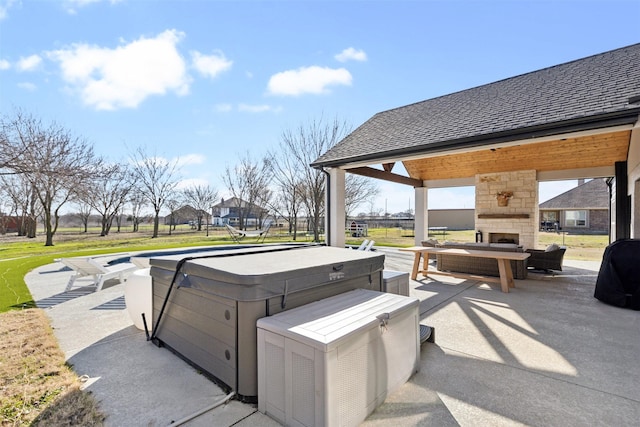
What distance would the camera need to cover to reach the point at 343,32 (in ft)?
21.4

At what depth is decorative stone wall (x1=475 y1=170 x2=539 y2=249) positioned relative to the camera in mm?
8586

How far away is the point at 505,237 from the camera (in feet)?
30.1

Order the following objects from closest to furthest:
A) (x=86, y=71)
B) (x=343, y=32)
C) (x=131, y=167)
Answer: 1. (x=343, y=32)
2. (x=86, y=71)
3. (x=131, y=167)

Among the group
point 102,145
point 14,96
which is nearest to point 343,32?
point 14,96

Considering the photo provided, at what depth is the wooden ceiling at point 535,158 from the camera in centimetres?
660

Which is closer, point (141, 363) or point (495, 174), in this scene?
point (141, 363)

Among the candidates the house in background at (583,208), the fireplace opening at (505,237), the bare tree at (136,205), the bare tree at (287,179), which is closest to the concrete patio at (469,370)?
the fireplace opening at (505,237)

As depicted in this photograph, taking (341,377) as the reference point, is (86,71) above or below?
above

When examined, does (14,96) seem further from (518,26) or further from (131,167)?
(518,26)

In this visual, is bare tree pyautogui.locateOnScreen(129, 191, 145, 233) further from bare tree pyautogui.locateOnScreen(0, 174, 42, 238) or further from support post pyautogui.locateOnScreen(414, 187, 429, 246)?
support post pyautogui.locateOnScreen(414, 187, 429, 246)

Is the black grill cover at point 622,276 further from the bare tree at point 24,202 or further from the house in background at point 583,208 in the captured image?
the house in background at point 583,208

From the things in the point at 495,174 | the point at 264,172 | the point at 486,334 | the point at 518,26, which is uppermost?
the point at 518,26

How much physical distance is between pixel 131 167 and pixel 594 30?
21814 mm

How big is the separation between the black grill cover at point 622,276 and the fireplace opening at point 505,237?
15.3 ft
